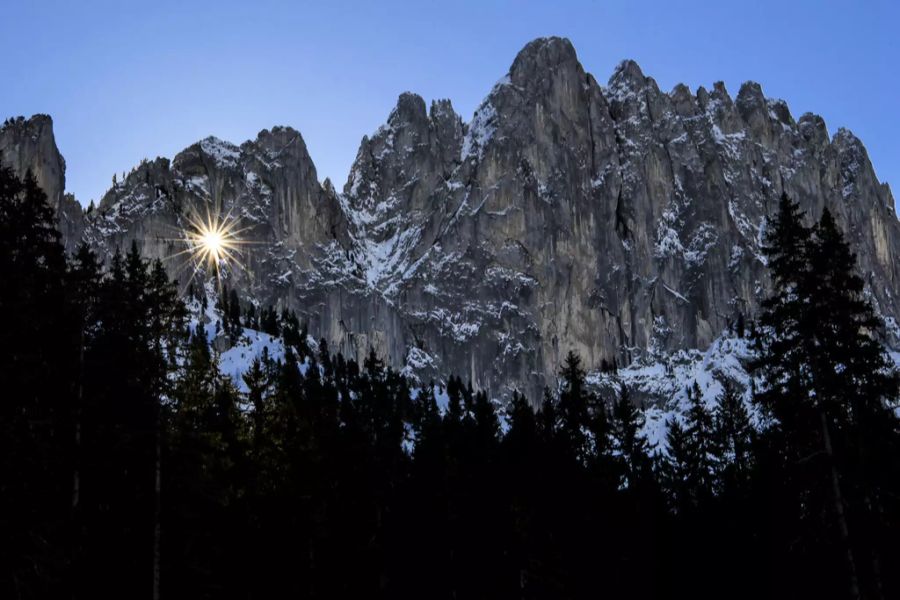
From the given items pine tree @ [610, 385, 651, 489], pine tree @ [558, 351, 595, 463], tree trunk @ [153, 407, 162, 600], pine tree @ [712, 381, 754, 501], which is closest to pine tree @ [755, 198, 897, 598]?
tree trunk @ [153, 407, 162, 600]

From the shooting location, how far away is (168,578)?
26.3 metres

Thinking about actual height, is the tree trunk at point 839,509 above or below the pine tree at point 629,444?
below

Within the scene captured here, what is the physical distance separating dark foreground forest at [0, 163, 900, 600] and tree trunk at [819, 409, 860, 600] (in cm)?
8

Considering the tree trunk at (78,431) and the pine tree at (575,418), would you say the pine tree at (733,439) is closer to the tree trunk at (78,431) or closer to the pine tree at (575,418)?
the pine tree at (575,418)

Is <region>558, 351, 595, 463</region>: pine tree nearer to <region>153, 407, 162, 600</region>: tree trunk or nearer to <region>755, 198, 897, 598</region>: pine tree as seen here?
<region>755, 198, 897, 598</region>: pine tree

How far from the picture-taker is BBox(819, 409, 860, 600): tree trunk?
21.2 metres

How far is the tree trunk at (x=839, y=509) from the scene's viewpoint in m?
21.2

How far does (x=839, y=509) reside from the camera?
22.0 meters

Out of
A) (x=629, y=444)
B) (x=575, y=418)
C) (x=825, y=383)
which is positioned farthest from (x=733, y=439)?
(x=825, y=383)

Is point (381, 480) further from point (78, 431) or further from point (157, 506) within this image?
point (78, 431)

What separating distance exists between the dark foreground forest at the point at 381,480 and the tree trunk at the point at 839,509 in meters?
0.08

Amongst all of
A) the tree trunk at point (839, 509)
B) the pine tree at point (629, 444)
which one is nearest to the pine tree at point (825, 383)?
the tree trunk at point (839, 509)

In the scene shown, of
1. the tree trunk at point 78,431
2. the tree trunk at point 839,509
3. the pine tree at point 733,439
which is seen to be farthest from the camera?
the pine tree at point 733,439

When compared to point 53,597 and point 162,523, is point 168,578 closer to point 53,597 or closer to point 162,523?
point 162,523
